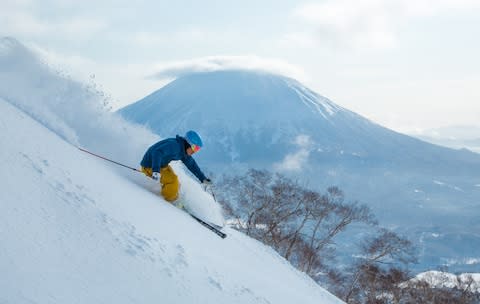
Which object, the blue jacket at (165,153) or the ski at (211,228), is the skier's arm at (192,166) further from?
the ski at (211,228)

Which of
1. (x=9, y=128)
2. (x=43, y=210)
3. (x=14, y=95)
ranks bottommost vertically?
(x=43, y=210)

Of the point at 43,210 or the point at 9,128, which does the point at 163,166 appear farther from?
the point at 43,210

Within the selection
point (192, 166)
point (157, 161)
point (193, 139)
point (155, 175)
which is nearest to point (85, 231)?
point (155, 175)

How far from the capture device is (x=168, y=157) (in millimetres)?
6797

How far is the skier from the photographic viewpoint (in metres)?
6.66

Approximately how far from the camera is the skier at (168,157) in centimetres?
666

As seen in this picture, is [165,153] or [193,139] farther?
[193,139]

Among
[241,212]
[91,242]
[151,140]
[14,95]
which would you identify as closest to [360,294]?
[241,212]

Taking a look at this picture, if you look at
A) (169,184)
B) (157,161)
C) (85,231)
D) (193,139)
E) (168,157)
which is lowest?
(85,231)

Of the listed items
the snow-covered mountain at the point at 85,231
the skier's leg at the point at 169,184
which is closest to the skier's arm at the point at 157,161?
the skier's leg at the point at 169,184

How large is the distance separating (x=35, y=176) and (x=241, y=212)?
19040 millimetres

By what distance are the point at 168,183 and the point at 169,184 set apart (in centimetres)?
2

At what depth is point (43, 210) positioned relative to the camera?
11.0 ft

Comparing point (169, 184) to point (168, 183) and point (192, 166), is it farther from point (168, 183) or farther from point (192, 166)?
point (192, 166)
